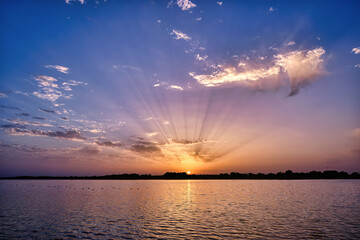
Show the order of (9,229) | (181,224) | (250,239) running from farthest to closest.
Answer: (181,224) → (9,229) → (250,239)

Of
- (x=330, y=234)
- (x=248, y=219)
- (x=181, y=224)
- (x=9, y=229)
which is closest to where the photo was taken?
(x=330, y=234)

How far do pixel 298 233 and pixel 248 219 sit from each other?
9.23m

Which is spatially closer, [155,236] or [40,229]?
[155,236]

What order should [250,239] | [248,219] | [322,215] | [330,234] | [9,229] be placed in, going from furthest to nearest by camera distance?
[322,215], [248,219], [9,229], [330,234], [250,239]

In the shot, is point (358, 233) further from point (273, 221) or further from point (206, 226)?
point (206, 226)

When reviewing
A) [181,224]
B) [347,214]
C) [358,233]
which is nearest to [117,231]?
[181,224]

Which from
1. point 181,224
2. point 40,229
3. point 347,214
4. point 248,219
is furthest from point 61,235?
point 347,214

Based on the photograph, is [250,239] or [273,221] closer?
[250,239]

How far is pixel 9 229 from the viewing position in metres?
31.6

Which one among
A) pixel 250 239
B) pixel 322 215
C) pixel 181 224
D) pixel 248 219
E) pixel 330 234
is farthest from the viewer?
pixel 322 215

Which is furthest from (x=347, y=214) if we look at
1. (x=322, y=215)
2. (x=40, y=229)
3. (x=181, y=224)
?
(x=40, y=229)

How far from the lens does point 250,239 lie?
26188 millimetres

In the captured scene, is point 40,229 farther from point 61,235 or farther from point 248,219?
point 248,219

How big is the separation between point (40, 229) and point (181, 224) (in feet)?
60.3
